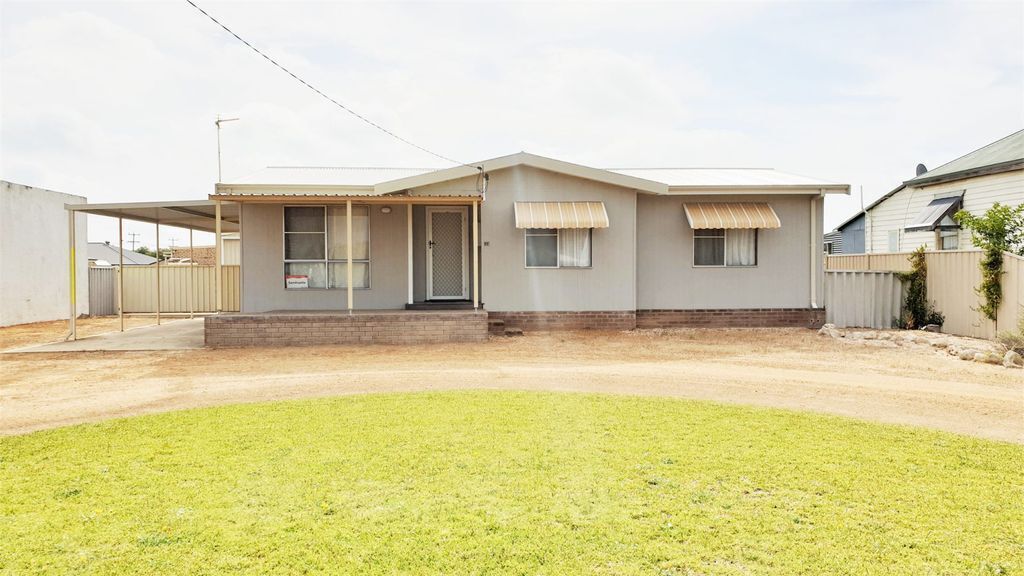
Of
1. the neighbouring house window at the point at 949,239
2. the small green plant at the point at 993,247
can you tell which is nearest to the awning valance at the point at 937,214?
the neighbouring house window at the point at 949,239

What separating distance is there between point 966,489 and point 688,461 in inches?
70.0

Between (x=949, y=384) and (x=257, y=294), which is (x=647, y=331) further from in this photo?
(x=257, y=294)

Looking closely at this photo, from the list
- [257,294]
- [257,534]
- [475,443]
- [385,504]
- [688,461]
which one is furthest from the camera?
[257,294]

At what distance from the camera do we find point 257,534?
380cm

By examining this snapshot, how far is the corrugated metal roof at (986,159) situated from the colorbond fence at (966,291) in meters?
5.59

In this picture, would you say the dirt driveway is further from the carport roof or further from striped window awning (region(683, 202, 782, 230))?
the carport roof

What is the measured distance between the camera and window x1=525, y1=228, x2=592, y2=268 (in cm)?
1397

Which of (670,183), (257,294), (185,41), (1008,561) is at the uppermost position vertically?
(185,41)

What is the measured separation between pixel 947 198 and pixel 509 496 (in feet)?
64.7

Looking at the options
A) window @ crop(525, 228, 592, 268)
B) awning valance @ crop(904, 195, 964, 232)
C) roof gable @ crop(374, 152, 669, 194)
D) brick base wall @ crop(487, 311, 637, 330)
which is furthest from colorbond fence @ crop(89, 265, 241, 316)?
awning valance @ crop(904, 195, 964, 232)

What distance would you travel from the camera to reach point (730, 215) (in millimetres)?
14078

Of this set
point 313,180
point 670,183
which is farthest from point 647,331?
point 313,180

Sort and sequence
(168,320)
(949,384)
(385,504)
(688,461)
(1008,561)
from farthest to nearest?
(168,320) → (949,384) → (688,461) → (385,504) → (1008,561)

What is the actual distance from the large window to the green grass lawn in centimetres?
764
